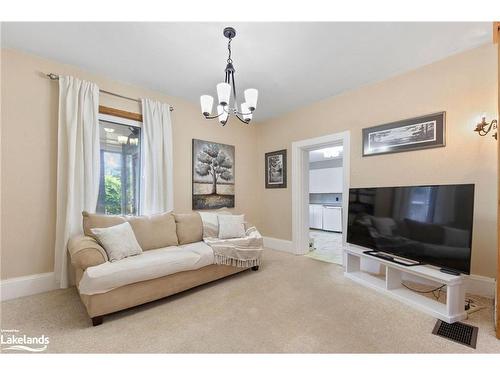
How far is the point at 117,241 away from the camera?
2.31 meters

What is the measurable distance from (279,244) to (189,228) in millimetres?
1987

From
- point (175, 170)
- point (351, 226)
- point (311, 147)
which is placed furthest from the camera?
point (311, 147)

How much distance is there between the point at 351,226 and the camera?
2.98 meters

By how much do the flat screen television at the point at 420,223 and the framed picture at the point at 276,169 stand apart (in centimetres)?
165

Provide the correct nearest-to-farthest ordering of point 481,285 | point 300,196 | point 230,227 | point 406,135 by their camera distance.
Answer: point 481,285, point 406,135, point 230,227, point 300,196

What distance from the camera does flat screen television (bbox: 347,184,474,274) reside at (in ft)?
6.47

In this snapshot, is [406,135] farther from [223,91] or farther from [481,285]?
[223,91]

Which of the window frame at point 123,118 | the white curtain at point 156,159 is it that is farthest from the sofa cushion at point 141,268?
the window frame at point 123,118

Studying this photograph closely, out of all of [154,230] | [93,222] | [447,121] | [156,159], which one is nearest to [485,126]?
[447,121]

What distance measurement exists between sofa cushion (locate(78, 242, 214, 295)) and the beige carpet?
1.04ft

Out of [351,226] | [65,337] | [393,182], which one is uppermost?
[393,182]

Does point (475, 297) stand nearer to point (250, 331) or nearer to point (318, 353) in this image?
point (318, 353)
